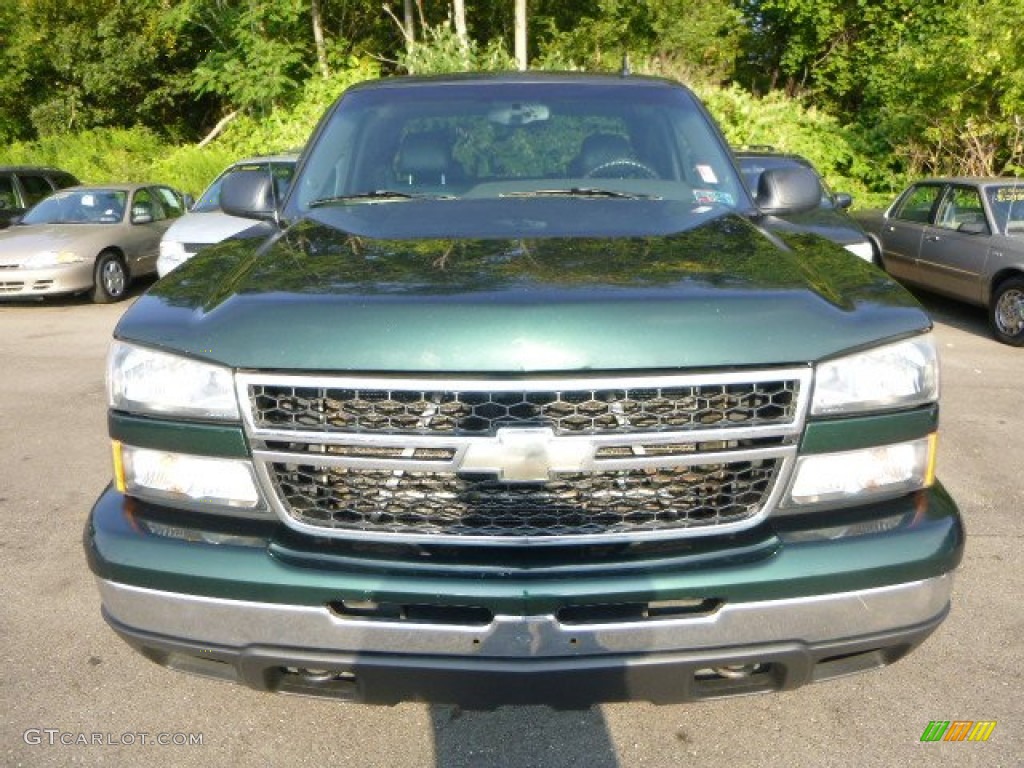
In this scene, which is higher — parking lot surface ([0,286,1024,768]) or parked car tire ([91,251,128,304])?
parking lot surface ([0,286,1024,768])

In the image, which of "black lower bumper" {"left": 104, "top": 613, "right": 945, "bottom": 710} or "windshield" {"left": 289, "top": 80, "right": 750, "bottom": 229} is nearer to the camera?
"black lower bumper" {"left": 104, "top": 613, "right": 945, "bottom": 710}

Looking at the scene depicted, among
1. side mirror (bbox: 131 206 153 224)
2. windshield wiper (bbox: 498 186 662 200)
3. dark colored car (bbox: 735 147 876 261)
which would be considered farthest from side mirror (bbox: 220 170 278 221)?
side mirror (bbox: 131 206 153 224)

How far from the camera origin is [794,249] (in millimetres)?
2941

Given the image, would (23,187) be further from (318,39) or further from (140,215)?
(318,39)

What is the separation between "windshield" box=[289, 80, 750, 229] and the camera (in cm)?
354

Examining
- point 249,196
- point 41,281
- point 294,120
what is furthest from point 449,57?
point 249,196

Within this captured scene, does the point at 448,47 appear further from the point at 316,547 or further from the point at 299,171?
the point at 316,547

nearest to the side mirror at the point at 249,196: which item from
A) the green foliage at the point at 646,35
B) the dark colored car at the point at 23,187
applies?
the dark colored car at the point at 23,187

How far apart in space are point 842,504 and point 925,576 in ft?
0.83

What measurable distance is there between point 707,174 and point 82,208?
11360mm

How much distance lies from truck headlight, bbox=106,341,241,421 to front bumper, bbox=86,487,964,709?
310 millimetres

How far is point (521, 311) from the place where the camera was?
7.22 ft

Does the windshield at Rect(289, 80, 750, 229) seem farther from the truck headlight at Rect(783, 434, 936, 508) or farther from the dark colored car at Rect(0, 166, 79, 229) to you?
the dark colored car at Rect(0, 166, 79, 229)

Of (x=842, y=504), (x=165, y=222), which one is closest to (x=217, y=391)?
(x=842, y=504)
